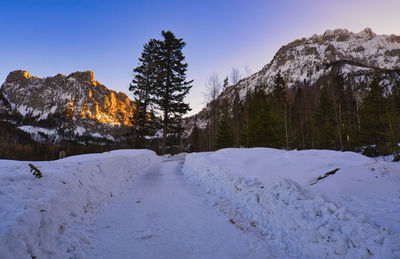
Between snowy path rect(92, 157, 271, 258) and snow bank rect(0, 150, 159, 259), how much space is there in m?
0.44

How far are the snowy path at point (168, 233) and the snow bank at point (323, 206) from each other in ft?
2.42

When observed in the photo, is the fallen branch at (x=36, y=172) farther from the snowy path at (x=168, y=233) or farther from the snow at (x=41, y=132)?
the snow at (x=41, y=132)

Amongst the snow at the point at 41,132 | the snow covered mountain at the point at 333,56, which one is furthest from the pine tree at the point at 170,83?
the snow at the point at 41,132

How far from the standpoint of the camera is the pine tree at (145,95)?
24.6 metres

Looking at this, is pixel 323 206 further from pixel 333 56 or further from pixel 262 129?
pixel 333 56

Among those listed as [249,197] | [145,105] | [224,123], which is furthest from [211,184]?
[224,123]

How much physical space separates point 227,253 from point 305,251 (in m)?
1.53

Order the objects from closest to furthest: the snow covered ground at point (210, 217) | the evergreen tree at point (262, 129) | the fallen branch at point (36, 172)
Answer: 1. the snow covered ground at point (210, 217)
2. the fallen branch at point (36, 172)
3. the evergreen tree at point (262, 129)

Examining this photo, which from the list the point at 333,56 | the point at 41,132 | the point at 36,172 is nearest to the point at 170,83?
the point at 36,172

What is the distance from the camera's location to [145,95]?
25.6m

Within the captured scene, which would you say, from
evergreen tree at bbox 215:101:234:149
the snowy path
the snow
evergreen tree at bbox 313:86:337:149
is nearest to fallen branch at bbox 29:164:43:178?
the snowy path

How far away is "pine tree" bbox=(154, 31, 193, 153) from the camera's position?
24344 mm

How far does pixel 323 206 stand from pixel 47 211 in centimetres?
577

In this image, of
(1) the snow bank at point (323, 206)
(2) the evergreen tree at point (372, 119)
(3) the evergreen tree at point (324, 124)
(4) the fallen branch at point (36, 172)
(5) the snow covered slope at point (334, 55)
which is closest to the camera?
(1) the snow bank at point (323, 206)
